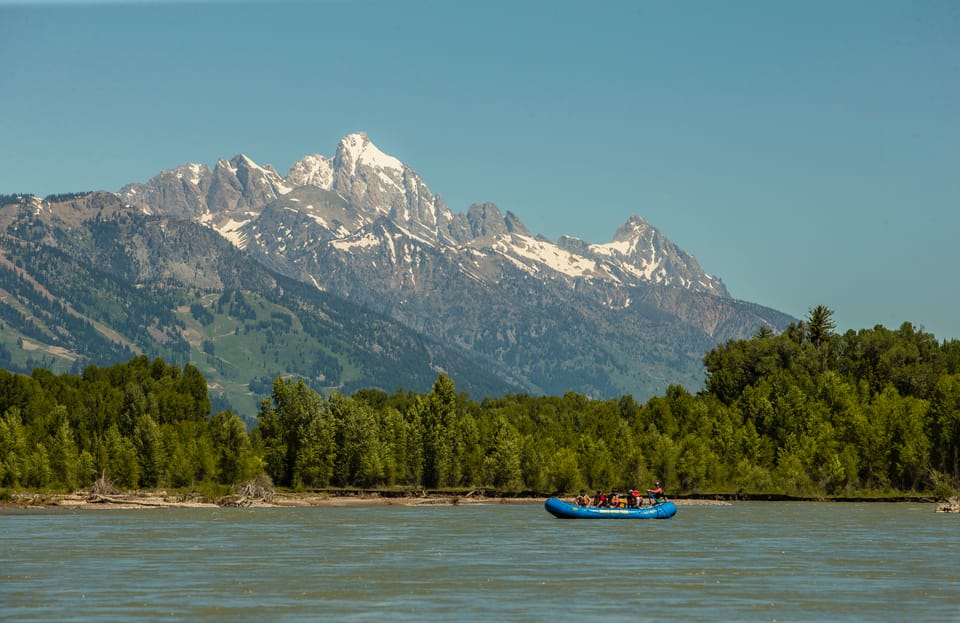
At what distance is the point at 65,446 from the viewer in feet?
653

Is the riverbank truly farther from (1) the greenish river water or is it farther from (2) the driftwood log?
(2) the driftwood log

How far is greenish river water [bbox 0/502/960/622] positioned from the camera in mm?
70500

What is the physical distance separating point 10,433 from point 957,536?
13814 centimetres

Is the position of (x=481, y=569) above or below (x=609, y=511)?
below

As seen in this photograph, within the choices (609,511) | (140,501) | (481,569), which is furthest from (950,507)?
(140,501)

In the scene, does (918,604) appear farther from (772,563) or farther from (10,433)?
(10,433)

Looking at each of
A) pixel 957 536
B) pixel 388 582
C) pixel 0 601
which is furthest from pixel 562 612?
pixel 957 536

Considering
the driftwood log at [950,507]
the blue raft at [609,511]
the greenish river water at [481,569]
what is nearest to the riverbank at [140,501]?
the greenish river water at [481,569]

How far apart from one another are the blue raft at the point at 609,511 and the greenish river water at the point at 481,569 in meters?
5.27

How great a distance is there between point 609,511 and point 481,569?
226ft

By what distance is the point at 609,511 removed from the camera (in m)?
159

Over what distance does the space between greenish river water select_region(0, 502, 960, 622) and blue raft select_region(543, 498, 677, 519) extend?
5.27 meters

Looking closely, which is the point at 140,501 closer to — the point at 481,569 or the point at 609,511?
the point at 609,511

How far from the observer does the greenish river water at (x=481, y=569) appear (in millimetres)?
70500
